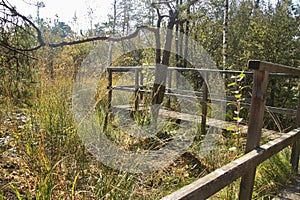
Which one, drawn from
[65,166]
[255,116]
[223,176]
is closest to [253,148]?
[255,116]

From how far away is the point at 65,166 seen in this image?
184 cm

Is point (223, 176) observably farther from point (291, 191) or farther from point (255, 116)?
point (291, 191)

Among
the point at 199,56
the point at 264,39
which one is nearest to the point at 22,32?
the point at 264,39

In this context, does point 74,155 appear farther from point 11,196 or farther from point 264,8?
point 264,8

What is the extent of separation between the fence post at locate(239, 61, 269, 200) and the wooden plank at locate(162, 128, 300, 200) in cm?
7

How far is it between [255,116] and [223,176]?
0.57 meters

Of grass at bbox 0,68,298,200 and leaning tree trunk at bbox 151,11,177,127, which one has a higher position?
leaning tree trunk at bbox 151,11,177,127

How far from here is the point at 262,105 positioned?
148 cm

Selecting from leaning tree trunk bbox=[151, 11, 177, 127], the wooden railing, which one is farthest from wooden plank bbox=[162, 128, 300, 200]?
leaning tree trunk bbox=[151, 11, 177, 127]

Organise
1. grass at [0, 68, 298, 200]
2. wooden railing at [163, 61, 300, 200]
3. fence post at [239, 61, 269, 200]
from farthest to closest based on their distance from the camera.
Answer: grass at [0, 68, 298, 200]
fence post at [239, 61, 269, 200]
wooden railing at [163, 61, 300, 200]

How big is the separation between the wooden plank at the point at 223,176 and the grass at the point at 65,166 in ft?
1.46

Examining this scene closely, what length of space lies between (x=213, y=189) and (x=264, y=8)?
6.46 metres

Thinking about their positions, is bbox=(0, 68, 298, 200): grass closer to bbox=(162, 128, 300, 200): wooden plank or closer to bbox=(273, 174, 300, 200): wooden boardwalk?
bbox=(273, 174, 300, 200): wooden boardwalk

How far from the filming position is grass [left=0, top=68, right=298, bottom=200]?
5.18 feet
